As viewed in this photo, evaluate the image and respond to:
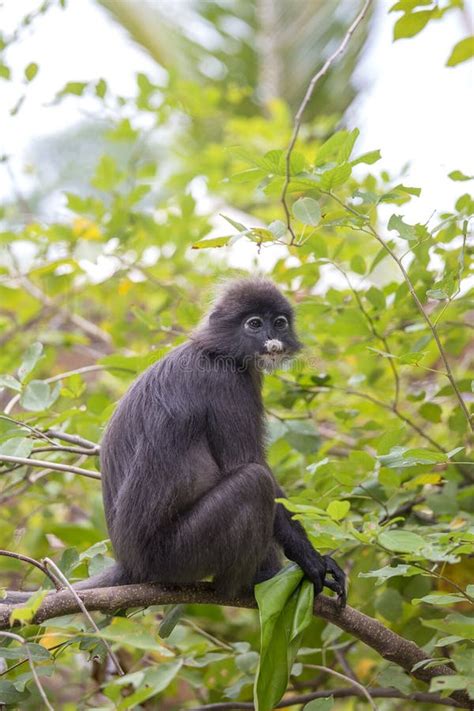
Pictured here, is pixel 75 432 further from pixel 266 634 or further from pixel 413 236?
pixel 413 236

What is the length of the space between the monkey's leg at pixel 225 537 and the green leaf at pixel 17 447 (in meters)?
0.75

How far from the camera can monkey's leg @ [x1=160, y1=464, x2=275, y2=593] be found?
3794 millimetres

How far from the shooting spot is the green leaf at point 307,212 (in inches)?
134

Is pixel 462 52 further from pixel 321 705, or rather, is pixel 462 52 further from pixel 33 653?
pixel 33 653

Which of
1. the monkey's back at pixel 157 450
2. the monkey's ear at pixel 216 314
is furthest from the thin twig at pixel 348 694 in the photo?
the monkey's ear at pixel 216 314

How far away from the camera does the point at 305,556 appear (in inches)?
155

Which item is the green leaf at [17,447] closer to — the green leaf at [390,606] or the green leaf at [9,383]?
the green leaf at [9,383]

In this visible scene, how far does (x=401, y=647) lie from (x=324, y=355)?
7.45ft

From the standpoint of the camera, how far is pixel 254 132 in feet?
28.8

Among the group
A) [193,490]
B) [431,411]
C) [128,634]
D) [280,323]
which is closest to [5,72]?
[280,323]

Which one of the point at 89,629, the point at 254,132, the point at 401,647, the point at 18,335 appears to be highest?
the point at 254,132

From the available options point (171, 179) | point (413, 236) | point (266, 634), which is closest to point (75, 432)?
point (266, 634)

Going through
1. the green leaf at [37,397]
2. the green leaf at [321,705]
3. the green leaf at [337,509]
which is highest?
the green leaf at [37,397]

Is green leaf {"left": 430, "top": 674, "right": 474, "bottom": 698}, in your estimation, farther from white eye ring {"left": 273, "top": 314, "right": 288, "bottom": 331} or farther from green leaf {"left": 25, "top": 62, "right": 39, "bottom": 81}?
green leaf {"left": 25, "top": 62, "right": 39, "bottom": 81}
